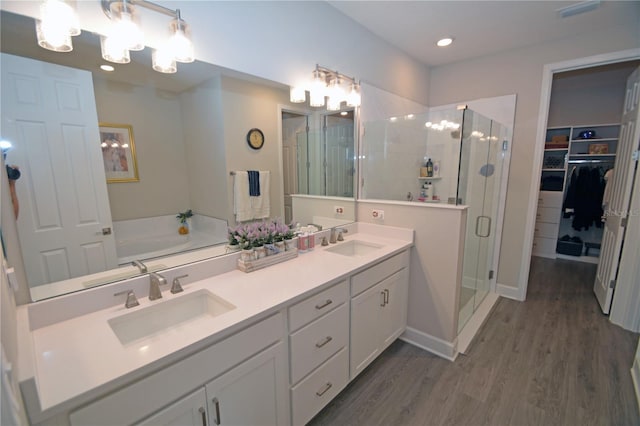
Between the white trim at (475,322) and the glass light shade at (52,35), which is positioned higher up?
the glass light shade at (52,35)

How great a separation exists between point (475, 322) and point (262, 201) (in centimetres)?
234

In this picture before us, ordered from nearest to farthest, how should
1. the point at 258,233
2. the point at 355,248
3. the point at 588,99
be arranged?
1. the point at 258,233
2. the point at 355,248
3. the point at 588,99

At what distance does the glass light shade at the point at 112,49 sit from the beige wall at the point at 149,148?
0.10 m

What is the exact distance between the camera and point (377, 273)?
1924 mm

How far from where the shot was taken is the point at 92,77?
47.0 inches

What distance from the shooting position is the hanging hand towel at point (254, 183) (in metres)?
1.83

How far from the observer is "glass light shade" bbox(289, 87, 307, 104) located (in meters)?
1.98

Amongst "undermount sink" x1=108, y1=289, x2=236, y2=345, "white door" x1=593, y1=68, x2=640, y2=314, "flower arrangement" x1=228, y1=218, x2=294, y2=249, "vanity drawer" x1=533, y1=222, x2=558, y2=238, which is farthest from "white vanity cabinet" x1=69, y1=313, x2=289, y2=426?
"vanity drawer" x1=533, y1=222, x2=558, y2=238

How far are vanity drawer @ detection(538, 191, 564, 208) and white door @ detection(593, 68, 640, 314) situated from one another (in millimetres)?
1550

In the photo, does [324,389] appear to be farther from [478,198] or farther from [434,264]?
[478,198]

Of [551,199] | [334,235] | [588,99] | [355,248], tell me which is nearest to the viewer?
[334,235]

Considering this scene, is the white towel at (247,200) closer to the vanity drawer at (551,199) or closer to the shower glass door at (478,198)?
the shower glass door at (478,198)

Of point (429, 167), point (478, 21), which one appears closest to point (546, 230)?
point (429, 167)

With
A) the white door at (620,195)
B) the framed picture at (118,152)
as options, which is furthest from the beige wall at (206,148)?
the white door at (620,195)
